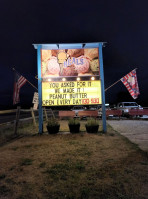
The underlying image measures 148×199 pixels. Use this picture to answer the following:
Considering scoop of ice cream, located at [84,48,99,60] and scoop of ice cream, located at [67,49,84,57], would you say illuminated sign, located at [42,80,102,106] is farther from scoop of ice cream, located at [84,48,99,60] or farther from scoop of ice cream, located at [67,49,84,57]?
scoop of ice cream, located at [67,49,84,57]

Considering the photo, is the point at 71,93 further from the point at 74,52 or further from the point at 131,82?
the point at 131,82

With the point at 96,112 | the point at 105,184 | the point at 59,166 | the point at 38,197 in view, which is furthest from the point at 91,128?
the point at 96,112

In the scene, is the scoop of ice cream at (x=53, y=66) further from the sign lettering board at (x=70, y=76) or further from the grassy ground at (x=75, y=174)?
the grassy ground at (x=75, y=174)

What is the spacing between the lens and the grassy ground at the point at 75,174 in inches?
106

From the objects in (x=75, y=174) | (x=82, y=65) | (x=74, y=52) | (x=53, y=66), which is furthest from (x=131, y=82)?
(x=75, y=174)

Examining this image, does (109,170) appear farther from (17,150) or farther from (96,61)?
(96,61)

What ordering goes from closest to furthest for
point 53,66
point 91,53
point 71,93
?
point 71,93 < point 53,66 < point 91,53

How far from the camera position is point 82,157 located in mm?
4641

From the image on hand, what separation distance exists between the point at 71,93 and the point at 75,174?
6.07 m

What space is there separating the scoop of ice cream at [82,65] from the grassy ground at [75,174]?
5.33 meters

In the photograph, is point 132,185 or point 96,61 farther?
point 96,61

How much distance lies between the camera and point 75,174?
11.3 ft

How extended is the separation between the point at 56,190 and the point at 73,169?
0.99 m

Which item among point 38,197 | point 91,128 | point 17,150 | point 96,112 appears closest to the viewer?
point 38,197
